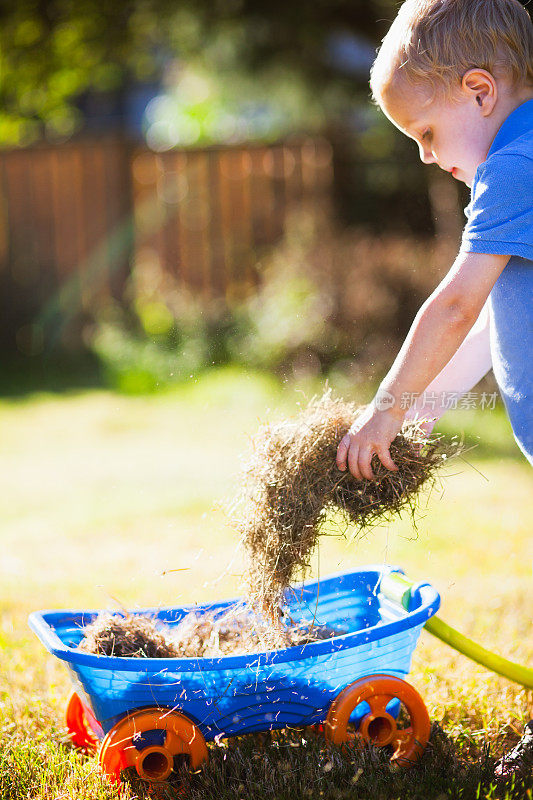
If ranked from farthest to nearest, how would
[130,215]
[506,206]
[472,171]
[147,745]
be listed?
1. [130,215]
2. [472,171]
3. [147,745]
4. [506,206]

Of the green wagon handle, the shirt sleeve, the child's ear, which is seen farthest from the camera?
the green wagon handle

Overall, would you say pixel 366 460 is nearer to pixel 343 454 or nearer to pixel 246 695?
pixel 343 454

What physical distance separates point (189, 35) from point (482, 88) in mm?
7332

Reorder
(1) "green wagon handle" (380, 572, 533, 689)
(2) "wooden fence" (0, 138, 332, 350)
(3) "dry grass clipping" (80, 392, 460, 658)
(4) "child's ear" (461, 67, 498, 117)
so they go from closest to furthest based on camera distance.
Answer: (4) "child's ear" (461, 67, 498, 117), (3) "dry grass clipping" (80, 392, 460, 658), (1) "green wagon handle" (380, 572, 533, 689), (2) "wooden fence" (0, 138, 332, 350)

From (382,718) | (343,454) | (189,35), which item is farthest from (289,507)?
(189,35)

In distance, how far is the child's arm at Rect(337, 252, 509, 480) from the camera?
6.50 ft

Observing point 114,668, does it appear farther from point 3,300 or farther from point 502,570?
point 3,300

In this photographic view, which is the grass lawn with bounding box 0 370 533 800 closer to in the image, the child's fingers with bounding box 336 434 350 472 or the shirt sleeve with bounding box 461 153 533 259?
the child's fingers with bounding box 336 434 350 472

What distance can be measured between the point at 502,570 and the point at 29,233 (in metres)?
6.75

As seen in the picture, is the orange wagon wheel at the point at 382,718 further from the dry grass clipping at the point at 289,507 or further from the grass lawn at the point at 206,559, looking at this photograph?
the dry grass clipping at the point at 289,507

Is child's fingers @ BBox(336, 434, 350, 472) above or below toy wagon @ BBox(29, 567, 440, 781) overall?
above

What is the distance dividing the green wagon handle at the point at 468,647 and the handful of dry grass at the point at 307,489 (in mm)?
232

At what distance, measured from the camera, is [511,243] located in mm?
1949

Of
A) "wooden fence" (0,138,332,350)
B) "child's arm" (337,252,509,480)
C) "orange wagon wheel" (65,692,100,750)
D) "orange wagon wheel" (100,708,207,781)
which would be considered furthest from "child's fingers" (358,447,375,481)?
"wooden fence" (0,138,332,350)
